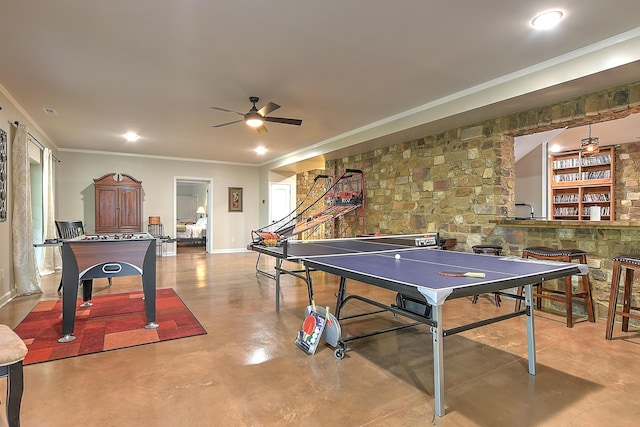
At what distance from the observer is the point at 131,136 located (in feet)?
21.2

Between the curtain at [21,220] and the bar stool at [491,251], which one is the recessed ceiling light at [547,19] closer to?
the bar stool at [491,251]

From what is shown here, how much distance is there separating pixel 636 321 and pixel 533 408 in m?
2.22

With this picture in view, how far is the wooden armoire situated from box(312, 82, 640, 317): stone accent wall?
517 centimetres

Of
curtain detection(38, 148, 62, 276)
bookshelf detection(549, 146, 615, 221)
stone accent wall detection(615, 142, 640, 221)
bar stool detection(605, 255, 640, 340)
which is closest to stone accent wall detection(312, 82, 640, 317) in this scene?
stone accent wall detection(615, 142, 640, 221)

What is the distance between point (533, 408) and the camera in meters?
1.94

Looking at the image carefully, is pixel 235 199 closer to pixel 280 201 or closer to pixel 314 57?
pixel 280 201

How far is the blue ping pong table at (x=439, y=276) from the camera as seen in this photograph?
5.58 ft

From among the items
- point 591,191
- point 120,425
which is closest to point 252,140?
point 120,425

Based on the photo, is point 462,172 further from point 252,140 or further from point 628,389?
point 252,140

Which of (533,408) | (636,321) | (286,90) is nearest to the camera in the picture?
(533,408)

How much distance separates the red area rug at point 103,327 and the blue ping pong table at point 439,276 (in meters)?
1.61

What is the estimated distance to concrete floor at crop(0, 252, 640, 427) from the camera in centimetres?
185

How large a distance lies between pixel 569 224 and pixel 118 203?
27.4ft

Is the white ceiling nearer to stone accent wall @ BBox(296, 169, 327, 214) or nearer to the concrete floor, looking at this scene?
the concrete floor
